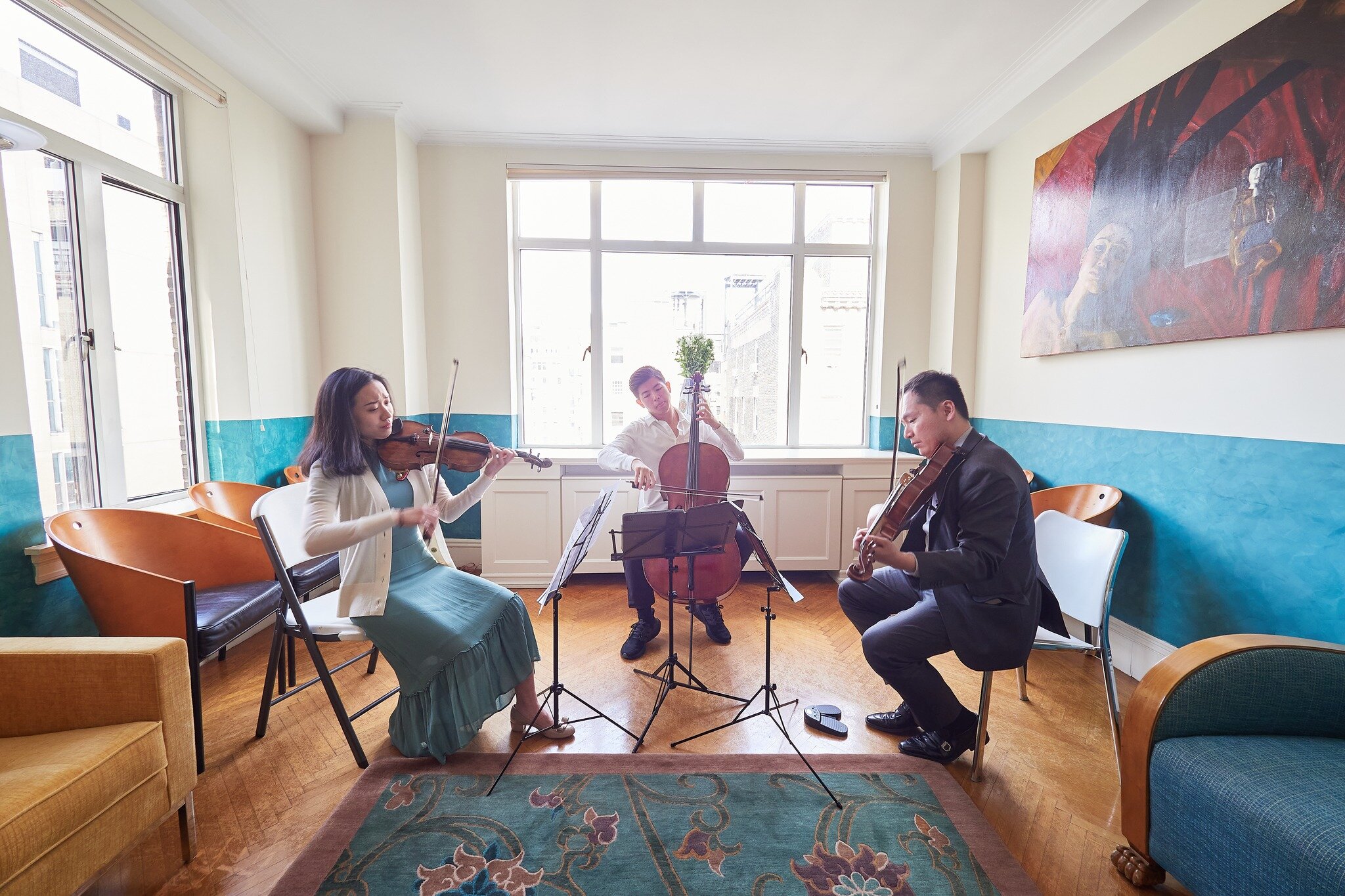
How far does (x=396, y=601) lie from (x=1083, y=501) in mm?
3117

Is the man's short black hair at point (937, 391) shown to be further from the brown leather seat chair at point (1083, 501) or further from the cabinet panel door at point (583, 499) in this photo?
the cabinet panel door at point (583, 499)

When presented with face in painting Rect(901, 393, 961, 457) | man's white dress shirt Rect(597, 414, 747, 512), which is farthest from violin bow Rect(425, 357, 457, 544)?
face in painting Rect(901, 393, 961, 457)

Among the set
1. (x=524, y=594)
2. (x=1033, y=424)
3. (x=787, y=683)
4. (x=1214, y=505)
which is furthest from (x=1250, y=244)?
(x=524, y=594)

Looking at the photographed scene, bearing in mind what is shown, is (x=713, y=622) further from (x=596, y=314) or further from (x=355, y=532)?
(x=596, y=314)

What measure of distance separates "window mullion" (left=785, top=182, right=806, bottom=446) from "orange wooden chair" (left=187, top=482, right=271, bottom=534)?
3.40m

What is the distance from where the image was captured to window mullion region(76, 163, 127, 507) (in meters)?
2.47

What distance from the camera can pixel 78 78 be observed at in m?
2.42

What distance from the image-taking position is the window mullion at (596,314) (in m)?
4.24

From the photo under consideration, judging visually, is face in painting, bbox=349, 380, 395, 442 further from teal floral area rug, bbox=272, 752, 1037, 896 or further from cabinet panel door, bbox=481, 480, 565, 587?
cabinet panel door, bbox=481, 480, 565, 587

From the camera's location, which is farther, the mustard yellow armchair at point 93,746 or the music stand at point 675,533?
the music stand at point 675,533

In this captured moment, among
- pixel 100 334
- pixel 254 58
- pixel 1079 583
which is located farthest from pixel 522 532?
pixel 1079 583

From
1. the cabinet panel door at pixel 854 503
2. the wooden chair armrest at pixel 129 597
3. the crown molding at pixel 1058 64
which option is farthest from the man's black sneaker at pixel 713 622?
the crown molding at pixel 1058 64

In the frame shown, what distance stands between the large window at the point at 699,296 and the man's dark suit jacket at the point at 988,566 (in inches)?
98.0

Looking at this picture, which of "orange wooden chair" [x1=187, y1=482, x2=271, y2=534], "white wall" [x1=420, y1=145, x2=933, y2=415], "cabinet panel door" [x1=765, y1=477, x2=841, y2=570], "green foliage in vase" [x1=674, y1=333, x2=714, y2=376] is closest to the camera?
"orange wooden chair" [x1=187, y1=482, x2=271, y2=534]
